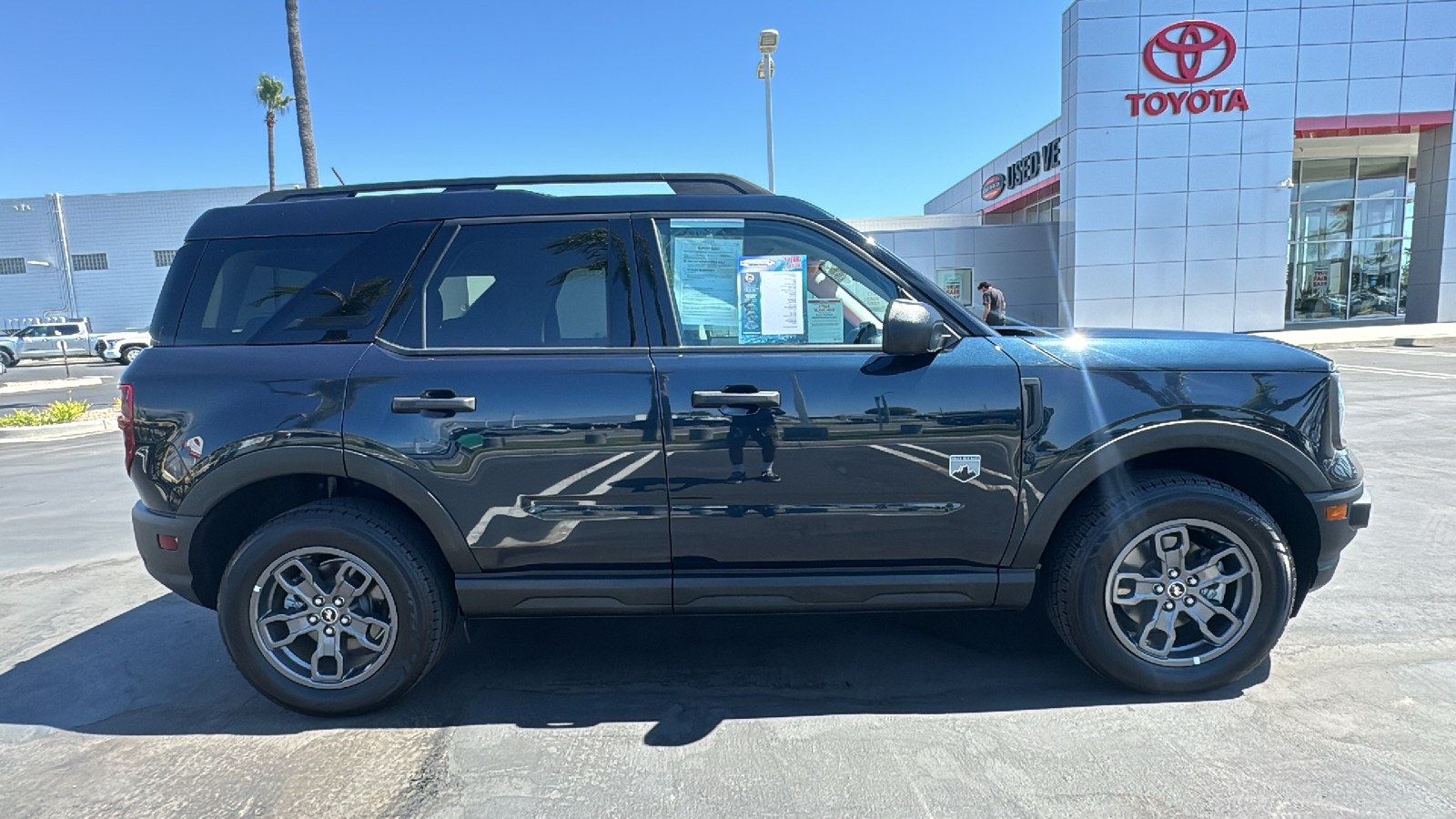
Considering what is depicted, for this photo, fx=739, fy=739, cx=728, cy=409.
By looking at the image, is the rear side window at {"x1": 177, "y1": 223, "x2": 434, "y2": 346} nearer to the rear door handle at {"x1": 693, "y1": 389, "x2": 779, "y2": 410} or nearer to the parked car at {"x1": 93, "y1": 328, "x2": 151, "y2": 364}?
the rear door handle at {"x1": 693, "y1": 389, "x2": 779, "y2": 410}

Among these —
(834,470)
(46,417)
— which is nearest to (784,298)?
(834,470)

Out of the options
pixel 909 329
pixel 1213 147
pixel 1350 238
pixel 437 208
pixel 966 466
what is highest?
pixel 1213 147

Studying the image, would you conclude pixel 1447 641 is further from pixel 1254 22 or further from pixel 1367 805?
pixel 1254 22

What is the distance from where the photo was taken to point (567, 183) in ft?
10.2

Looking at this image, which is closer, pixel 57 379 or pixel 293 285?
pixel 293 285

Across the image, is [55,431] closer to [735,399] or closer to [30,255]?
[735,399]

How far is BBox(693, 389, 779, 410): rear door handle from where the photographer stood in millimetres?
2686

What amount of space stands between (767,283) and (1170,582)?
6.38 ft

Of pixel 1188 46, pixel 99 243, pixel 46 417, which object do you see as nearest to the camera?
pixel 46 417

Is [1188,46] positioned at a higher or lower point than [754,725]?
higher

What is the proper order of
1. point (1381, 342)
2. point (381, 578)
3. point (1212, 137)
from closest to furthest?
point (381, 578), point (1381, 342), point (1212, 137)

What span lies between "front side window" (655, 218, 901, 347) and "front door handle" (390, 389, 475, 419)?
2.84ft

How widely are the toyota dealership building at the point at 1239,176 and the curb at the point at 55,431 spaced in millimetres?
18390

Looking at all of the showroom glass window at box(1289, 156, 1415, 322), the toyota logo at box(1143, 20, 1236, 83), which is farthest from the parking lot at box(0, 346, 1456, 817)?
the showroom glass window at box(1289, 156, 1415, 322)
